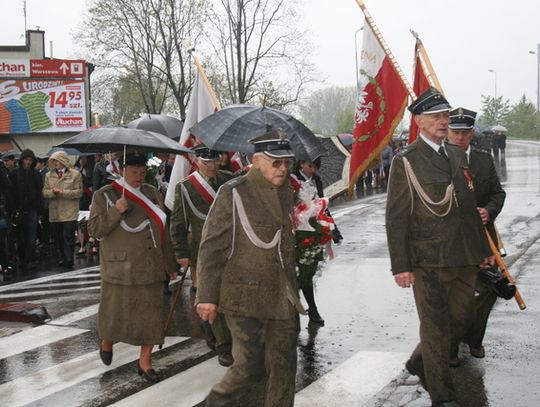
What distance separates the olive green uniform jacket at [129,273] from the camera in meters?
6.84

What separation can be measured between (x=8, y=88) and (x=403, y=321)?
117 ft

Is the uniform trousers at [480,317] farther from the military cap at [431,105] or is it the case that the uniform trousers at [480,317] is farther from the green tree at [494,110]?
the green tree at [494,110]

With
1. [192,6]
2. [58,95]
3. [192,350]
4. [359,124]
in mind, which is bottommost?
[192,350]

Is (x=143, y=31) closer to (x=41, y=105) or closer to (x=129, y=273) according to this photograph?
(x=41, y=105)

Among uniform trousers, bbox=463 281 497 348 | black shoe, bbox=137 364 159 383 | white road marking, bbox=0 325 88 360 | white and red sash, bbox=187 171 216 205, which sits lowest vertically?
white road marking, bbox=0 325 88 360

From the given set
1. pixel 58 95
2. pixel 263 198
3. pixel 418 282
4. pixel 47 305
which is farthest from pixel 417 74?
pixel 58 95

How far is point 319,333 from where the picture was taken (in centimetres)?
827

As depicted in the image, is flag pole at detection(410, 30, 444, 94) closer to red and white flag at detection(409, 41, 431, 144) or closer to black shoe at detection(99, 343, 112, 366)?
red and white flag at detection(409, 41, 431, 144)

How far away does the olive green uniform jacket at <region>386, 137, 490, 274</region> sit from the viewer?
575 centimetres

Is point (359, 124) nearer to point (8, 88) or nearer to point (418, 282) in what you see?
point (418, 282)

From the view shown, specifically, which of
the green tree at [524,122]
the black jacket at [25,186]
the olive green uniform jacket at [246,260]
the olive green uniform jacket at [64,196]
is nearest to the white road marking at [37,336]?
the olive green uniform jacket at [246,260]

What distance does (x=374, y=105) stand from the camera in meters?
8.84

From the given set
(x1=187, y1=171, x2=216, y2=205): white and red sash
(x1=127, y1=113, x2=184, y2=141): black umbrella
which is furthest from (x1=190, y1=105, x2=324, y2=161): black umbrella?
(x1=127, y1=113, x2=184, y2=141): black umbrella

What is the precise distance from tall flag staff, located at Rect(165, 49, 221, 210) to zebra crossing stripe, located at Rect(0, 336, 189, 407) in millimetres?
2075
